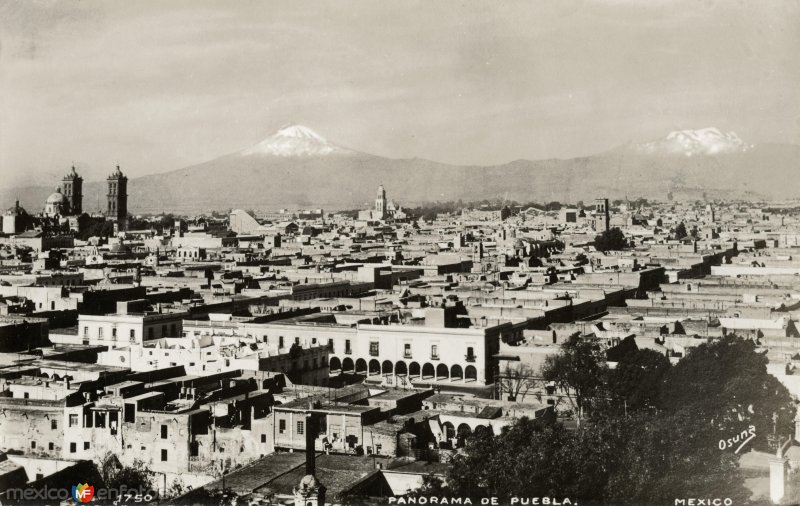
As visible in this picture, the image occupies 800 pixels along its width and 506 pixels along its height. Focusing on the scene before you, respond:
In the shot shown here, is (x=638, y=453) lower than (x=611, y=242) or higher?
lower

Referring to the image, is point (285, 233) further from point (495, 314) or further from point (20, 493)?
point (20, 493)

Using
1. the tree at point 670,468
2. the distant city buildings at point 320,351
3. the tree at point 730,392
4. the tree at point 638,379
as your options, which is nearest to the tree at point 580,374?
the tree at point 638,379

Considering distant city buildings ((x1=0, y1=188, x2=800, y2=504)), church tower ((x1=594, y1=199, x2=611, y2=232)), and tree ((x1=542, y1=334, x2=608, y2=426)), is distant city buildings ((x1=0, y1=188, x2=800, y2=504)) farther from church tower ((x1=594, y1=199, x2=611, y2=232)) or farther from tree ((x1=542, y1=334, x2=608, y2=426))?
church tower ((x1=594, y1=199, x2=611, y2=232))

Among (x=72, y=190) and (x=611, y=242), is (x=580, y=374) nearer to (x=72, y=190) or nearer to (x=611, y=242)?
(x=611, y=242)

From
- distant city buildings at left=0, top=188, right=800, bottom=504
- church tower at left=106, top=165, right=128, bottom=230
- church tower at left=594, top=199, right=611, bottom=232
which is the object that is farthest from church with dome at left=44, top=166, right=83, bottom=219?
church tower at left=594, top=199, right=611, bottom=232

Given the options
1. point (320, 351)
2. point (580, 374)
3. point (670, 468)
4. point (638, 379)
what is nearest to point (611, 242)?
point (320, 351)

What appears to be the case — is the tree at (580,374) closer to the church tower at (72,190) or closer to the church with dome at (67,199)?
the church with dome at (67,199)

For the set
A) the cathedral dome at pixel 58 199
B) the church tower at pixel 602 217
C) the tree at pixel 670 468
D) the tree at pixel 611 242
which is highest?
the cathedral dome at pixel 58 199
